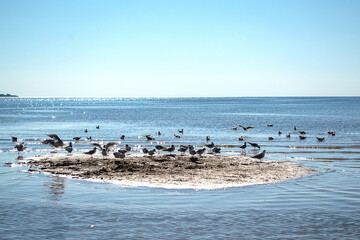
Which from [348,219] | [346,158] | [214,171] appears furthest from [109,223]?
[346,158]

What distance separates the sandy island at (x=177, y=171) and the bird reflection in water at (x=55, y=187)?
32.5 inches

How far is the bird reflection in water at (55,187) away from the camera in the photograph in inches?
518

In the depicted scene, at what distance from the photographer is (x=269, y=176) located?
16.7 meters

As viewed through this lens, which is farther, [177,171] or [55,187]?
[177,171]

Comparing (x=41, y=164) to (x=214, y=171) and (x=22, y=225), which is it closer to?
(x=214, y=171)

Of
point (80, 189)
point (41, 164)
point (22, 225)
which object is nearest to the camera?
point (22, 225)

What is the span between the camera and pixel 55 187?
1438 centimetres

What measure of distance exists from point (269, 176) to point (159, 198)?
6011 mm

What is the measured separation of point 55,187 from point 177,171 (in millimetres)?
5605

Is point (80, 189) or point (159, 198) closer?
point (159, 198)

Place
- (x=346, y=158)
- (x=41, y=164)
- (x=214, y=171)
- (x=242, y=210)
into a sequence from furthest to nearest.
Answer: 1. (x=346, y=158)
2. (x=41, y=164)
3. (x=214, y=171)
4. (x=242, y=210)

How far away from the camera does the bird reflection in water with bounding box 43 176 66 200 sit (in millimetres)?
13148

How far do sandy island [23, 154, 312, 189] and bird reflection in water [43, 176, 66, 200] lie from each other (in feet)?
2.71

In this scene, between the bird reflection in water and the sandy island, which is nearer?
the bird reflection in water
